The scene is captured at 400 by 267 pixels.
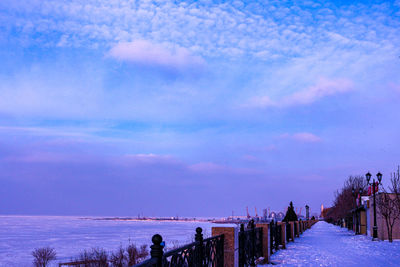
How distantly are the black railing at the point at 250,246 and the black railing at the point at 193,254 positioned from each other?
193 centimetres

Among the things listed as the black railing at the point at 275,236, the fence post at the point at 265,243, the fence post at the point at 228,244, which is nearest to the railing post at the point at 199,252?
the fence post at the point at 228,244

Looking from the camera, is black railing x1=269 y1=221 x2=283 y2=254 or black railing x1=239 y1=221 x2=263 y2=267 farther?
black railing x1=269 y1=221 x2=283 y2=254

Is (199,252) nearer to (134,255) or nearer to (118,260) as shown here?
(134,255)

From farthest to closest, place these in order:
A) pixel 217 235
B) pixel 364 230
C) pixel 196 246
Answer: pixel 364 230
pixel 217 235
pixel 196 246

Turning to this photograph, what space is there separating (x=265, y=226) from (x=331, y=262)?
2.67 m

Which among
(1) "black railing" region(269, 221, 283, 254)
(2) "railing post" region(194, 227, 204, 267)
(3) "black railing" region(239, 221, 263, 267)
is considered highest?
(2) "railing post" region(194, 227, 204, 267)

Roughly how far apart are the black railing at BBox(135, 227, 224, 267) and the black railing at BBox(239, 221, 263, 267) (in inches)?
75.9

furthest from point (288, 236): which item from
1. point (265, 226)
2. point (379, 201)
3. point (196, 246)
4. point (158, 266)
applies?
point (158, 266)

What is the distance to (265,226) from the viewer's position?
14914 millimetres

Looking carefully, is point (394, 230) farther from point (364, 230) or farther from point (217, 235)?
point (217, 235)

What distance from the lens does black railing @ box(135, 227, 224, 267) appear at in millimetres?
4449

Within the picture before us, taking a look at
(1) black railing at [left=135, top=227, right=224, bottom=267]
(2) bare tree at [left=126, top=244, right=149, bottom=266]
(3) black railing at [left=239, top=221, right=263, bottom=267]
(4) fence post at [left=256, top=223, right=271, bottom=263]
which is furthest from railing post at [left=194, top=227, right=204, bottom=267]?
(2) bare tree at [left=126, top=244, right=149, bottom=266]

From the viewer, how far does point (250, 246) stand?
11.9 meters

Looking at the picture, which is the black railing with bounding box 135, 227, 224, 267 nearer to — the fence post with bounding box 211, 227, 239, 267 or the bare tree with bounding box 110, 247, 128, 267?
the fence post with bounding box 211, 227, 239, 267
